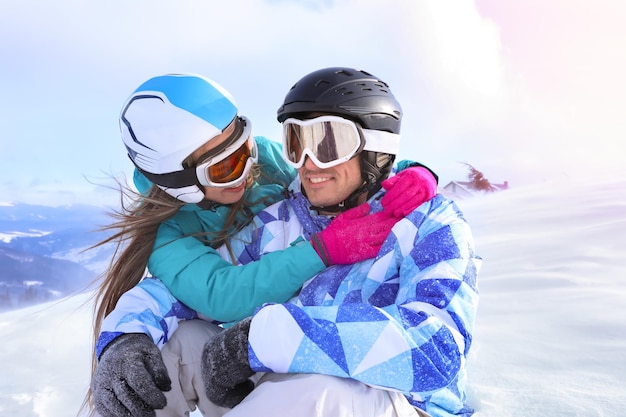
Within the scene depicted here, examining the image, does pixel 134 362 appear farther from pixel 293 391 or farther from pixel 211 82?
pixel 211 82

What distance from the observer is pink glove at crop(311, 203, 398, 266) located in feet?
7.50

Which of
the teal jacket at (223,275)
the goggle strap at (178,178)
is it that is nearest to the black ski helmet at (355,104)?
the teal jacket at (223,275)

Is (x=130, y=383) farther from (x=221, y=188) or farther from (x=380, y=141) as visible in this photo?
(x=380, y=141)

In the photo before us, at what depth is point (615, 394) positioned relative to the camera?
2990mm

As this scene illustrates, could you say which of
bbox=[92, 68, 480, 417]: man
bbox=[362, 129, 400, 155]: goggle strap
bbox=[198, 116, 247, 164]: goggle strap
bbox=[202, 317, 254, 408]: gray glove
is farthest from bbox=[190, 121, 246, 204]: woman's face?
bbox=[202, 317, 254, 408]: gray glove

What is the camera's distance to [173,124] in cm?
252

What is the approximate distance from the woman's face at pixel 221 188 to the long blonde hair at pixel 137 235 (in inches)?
2.6

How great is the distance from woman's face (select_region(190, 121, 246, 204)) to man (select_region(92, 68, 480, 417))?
18 cm

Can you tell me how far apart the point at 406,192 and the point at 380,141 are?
1.16 feet

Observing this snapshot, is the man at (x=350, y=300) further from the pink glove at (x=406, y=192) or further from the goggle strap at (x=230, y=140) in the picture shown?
the goggle strap at (x=230, y=140)

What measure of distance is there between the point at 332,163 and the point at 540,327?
246cm

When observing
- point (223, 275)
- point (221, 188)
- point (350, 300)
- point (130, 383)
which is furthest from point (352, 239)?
point (130, 383)

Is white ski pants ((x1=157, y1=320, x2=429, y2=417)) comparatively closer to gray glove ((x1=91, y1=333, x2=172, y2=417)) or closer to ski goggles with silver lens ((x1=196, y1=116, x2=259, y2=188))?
gray glove ((x1=91, y1=333, x2=172, y2=417))

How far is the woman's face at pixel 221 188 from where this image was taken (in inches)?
103
